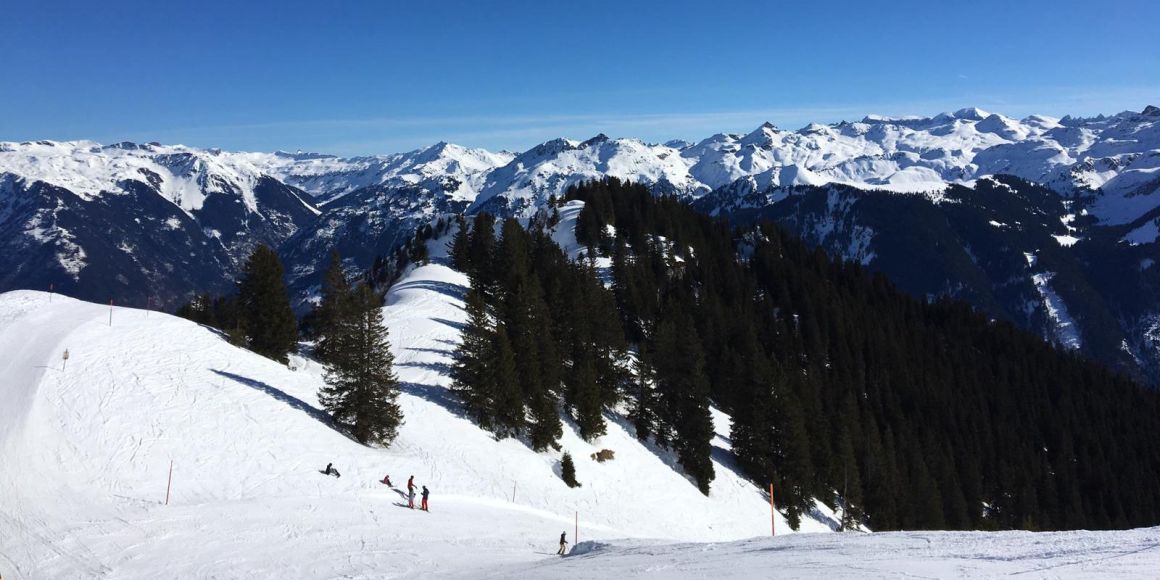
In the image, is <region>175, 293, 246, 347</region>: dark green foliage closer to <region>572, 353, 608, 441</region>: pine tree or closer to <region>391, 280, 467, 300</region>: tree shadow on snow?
<region>391, 280, 467, 300</region>: tree shadow on snow

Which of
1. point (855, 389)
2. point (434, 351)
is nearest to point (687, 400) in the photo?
point (434, 351)

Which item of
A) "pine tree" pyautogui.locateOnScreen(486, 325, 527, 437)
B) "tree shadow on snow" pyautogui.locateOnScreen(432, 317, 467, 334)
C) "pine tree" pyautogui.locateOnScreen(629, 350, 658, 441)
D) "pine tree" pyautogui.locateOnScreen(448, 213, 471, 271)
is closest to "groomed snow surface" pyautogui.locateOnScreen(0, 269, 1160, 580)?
"pine tree" pyautogui.locateOnScreen(486, 325, 527, 437)

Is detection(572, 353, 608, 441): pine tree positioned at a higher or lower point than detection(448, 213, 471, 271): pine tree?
lower

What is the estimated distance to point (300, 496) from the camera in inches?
1142

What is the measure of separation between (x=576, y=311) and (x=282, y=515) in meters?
33.0

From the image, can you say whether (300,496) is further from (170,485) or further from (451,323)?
(451,323)

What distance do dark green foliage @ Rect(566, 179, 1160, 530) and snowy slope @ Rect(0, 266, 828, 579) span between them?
22.6ft

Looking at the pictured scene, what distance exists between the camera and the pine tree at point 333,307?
38.5 metres

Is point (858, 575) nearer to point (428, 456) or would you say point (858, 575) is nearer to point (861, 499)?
point (428, 456)

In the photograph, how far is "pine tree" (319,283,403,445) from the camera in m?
36.8

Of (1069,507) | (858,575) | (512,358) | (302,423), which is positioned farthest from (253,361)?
(1069,507)

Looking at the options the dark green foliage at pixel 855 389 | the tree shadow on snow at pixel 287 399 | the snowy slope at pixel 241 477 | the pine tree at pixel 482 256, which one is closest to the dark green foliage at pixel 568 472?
the snowy slope at pixel 241 477

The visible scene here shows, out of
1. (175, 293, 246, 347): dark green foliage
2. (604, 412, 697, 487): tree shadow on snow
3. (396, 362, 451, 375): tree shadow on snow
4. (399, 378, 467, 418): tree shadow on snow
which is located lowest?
(604, 412, 697, 487): tree shadow on snow

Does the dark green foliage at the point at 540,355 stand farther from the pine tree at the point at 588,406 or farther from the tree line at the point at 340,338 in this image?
the tree line at the point at 340,338
